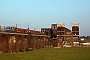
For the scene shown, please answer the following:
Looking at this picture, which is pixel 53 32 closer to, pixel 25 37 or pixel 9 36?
pixel 25 37

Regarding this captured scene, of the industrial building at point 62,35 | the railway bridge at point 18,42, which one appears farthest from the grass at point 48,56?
the industrial building at point 62,35

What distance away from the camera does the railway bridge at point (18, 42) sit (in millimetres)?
49938

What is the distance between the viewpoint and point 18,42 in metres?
59.8

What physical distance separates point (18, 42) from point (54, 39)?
38763 mm

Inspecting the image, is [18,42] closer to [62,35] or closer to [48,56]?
[48,56]

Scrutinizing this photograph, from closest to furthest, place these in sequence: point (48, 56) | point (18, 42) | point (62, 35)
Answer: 1. point (48, 56)
2. point (18, 42)
3. point (62, 35)

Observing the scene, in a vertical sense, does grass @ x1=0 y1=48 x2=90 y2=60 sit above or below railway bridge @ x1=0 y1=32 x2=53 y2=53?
below

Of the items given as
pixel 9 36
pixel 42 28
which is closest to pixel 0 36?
pixel 9 36

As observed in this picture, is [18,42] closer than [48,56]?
No

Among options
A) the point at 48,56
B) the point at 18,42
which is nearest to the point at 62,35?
the point at 18,42

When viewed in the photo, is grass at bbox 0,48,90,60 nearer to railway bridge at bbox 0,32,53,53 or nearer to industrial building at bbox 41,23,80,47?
railway bridge at bbox 0,32,53,53

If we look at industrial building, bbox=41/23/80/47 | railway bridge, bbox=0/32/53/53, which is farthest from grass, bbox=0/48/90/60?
industrial building, bbox=41/23/80/47

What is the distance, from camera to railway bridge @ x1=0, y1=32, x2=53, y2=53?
49938mm

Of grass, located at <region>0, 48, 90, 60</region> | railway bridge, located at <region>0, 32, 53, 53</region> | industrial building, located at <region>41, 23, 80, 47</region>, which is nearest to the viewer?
grass, located at <region>0, 48, 90, 60</region>
